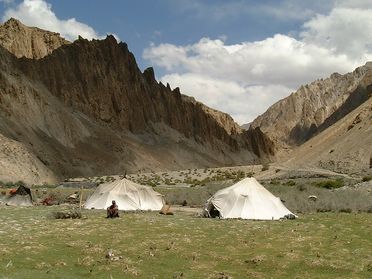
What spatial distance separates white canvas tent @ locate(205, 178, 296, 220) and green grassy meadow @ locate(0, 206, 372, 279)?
315 cm

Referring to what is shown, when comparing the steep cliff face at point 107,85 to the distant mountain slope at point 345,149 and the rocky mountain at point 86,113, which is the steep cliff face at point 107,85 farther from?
the distant mountain slope at point 345,149

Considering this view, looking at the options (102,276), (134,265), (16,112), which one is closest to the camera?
(102,276)

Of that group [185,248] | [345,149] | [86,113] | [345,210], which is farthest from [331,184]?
[86,113]

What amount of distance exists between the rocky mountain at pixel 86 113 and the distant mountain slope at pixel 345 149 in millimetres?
46699

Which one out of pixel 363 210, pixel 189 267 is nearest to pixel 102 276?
pixel 189 267

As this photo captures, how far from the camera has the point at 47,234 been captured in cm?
2464

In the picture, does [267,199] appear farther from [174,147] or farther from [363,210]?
[174,147]

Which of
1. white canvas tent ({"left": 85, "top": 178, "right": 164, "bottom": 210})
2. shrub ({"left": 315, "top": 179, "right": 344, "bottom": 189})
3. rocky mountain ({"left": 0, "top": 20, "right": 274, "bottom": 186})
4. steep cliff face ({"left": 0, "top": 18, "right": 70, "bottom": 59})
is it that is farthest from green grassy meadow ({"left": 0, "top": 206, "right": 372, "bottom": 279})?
steep cliff face ({"left": 0, "top": 18, "right": 70, "bottom": 59})

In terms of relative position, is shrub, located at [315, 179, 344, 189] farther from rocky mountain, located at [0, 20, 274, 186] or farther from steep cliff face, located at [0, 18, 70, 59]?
steep cliff face, located at [0, 18, 70, 59]

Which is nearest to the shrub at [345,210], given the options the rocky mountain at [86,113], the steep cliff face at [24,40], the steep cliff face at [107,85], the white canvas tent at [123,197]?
the white canvas tent at [123,197]

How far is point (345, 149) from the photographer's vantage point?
92125 mm

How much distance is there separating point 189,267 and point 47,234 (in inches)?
320

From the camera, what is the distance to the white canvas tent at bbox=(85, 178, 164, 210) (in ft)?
131

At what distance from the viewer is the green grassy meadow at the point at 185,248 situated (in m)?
18.8
